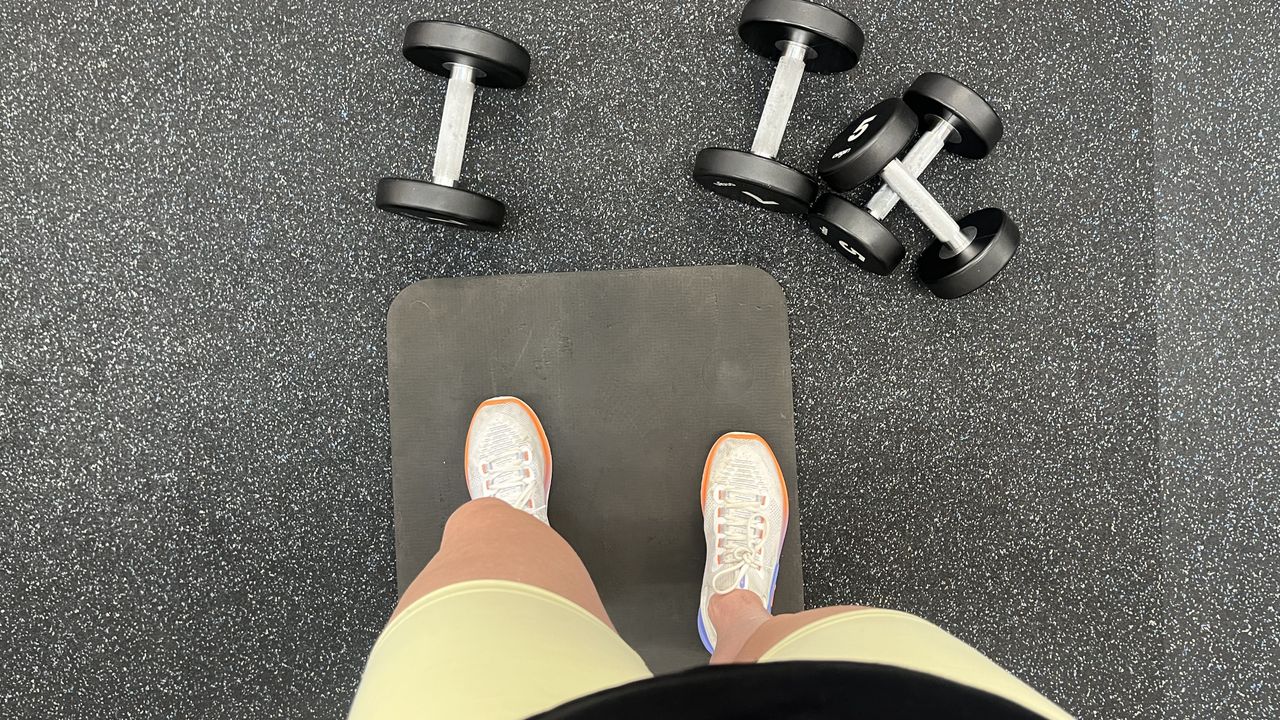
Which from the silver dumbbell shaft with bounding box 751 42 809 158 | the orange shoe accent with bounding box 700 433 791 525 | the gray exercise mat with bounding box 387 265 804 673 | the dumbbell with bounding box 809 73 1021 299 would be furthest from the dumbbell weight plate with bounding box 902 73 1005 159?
the orange shoe accent with bounding box 700 433 791 525

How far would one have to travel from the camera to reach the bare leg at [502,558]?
24.9 inches

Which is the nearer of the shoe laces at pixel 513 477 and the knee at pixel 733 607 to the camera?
the knee at pixel 733 607

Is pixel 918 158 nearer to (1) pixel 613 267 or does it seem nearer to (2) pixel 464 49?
Result: (1) pixel 613 267

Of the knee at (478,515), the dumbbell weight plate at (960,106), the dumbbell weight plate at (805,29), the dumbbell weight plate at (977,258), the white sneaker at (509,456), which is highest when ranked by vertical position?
the dumbbell weight plate at (805,29)

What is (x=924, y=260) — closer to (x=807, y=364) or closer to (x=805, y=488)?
(x=807, y=364)

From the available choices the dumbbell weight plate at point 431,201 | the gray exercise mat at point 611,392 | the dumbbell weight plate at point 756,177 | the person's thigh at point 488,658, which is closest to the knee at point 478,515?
the person's thigh at point 488,658

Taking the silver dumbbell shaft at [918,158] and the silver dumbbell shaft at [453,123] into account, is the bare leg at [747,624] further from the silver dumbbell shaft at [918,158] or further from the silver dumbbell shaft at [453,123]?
the silver dumbbell shaft at [453,123]

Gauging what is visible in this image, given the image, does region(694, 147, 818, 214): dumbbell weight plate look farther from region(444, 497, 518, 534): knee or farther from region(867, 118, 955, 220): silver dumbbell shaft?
region(444, 497, 518, 534): knee

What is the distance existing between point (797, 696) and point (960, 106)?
0.75 metres

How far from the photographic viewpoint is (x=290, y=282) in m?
1.02

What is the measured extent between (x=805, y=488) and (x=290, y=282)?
747 millimetres

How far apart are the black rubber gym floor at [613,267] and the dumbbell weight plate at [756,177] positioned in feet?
→ 0.26

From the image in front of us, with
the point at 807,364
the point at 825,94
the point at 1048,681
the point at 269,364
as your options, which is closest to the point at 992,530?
the point at 1048,681

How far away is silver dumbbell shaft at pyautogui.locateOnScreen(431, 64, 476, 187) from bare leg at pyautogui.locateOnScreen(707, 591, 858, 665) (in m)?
0.61
